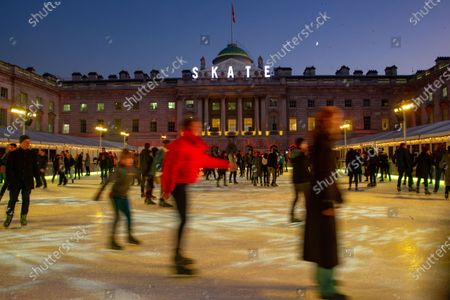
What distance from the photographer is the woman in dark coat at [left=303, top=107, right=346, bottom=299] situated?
3.72 m

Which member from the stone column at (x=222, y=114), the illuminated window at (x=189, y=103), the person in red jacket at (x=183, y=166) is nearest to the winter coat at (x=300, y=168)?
the person in red jacket at (x=183, y=166)

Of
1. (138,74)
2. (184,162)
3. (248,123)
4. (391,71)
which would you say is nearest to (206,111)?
(248,123)

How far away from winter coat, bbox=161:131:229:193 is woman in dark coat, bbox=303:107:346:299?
151 cm

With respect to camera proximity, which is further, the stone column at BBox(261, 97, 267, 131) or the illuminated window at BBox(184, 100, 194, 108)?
the illuminated window at BBox(184, 100, 194, 108)

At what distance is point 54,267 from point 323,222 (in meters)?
3.46

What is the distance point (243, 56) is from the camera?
80.8 meters

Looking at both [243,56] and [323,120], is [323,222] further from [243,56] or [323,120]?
[243,56]

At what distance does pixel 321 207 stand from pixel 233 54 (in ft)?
259

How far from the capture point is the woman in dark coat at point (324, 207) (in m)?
3.72

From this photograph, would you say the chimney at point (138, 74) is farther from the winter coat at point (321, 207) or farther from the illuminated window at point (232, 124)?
the winter coat at point (321, 207)

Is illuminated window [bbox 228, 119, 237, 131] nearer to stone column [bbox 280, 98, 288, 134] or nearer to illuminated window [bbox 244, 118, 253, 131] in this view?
illuminated window [bbox 244, 118, 253, 131]

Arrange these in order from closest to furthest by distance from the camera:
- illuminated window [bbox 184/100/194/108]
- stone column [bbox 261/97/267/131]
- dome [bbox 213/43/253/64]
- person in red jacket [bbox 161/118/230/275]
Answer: person in red jacket [bbox 161/118/230/275], stone column [bbox 261/97/267/131], illuminated window [bbox 184/100/194/108], dome [bbox 213/43/253/64]

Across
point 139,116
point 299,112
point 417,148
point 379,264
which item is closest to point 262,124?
point 299,112

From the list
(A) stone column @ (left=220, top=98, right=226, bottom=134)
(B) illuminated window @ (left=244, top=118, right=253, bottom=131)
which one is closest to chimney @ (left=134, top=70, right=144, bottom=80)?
(A) stone column @ (left=220, top=98, right=226, bottom=134)
